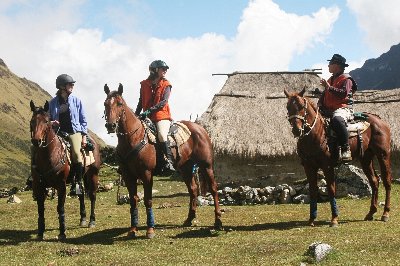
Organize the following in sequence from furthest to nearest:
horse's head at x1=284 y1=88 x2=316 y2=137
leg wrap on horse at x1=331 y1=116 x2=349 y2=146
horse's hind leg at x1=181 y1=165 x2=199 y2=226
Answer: horse's hind leg at x1=181 y1=165 x2=199 y2=226 → leg wrap on horse at x1=331 y1=116 x2=349 y2=146 → horse's head at x1=284 y1=88 x2=316 y2=137

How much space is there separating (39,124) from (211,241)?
4798 mm

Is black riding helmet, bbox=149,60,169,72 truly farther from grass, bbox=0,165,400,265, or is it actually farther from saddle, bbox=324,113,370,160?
saddle, bbox=324,113,370,160

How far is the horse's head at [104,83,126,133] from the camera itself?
34.1 feet

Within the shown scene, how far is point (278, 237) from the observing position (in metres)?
10.8

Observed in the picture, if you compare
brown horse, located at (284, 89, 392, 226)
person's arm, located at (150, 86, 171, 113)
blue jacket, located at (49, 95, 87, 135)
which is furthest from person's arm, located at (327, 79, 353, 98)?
blue jacket, located at (49, 95, 87, 135)

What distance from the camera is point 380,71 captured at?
545 feet

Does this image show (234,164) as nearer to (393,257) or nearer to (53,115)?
(53,115)

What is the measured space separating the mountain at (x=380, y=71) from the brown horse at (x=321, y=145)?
148 m

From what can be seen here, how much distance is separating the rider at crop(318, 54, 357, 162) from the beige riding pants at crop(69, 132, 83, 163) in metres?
6.65

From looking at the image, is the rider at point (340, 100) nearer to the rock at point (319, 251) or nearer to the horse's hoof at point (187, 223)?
the rock at point (319, 251)

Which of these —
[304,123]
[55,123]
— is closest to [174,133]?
[55,123]

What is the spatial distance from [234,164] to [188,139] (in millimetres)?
11730

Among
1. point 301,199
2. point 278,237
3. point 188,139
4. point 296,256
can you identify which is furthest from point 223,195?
point 296,256

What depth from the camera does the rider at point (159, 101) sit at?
11852 millimetres
